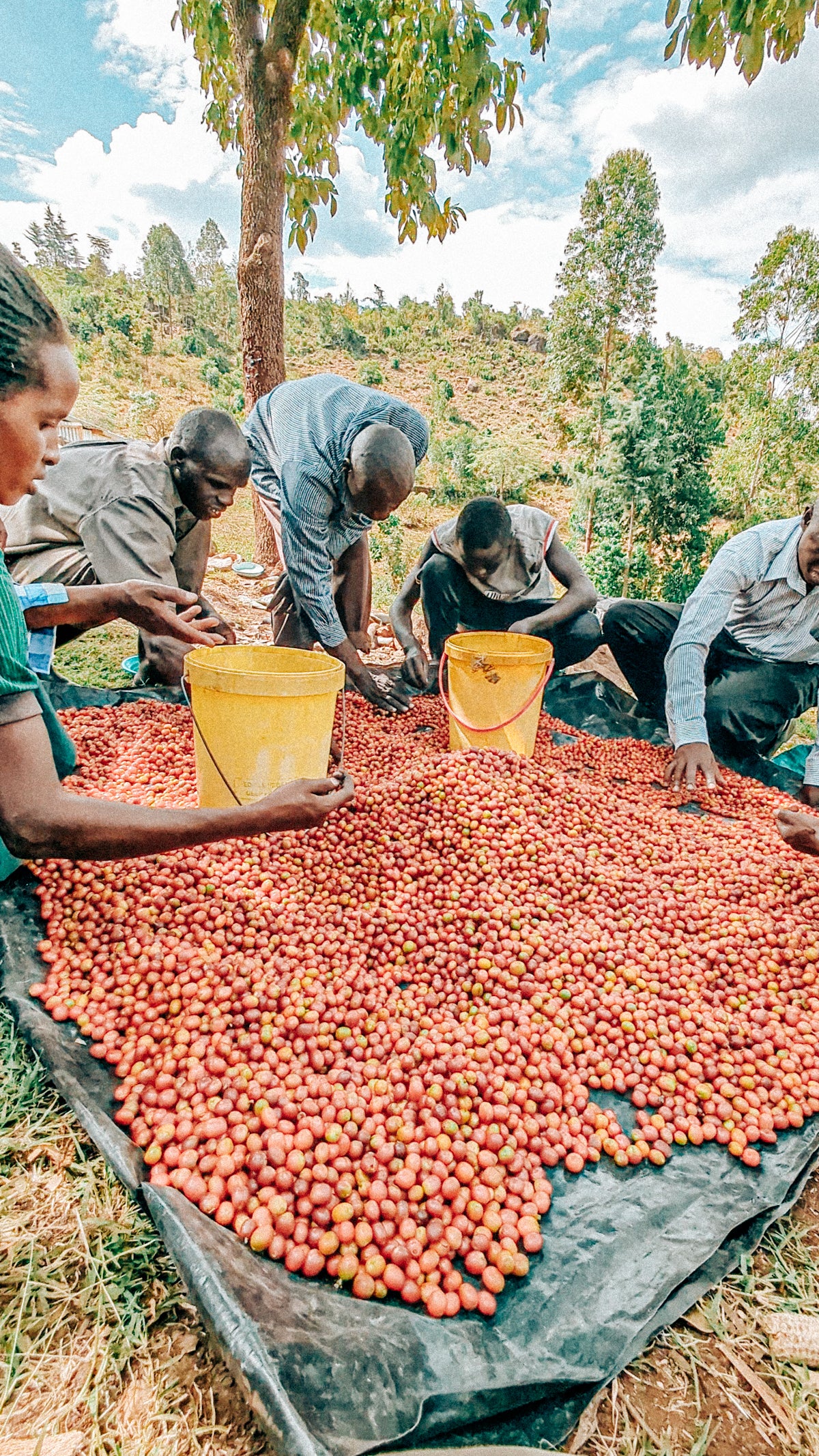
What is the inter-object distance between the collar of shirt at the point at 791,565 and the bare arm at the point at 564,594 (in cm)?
78

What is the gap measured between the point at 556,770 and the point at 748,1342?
1.96 metres

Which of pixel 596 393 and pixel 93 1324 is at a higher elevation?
pixel 596 393

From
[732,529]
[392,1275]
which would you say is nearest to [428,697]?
[392,1275]

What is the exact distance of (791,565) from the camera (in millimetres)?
2732

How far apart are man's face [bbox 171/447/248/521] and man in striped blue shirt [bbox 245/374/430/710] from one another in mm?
214

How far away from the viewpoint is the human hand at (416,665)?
355 centimetres

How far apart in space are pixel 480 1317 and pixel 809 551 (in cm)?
262

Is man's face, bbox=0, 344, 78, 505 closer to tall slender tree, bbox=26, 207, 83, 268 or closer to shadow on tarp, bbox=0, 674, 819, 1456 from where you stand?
shadow on tarp, bbox=0, 674, 819, 1456

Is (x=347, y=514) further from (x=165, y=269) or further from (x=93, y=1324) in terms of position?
(x=165, y=269)

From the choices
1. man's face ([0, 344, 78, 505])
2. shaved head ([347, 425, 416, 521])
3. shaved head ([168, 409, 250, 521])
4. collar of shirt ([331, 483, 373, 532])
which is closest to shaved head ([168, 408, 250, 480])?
shaved head ([168, 409, 250, 521])

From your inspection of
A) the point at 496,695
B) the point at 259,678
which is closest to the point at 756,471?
the point at 496,695

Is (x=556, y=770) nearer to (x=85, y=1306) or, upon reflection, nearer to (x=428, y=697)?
(x=428, y=697)

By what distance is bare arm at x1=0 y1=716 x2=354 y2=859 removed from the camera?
1208 mm

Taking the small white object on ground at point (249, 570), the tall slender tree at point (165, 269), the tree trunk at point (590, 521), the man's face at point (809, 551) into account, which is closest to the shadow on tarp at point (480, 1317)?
the man's face at point (809, 551)
